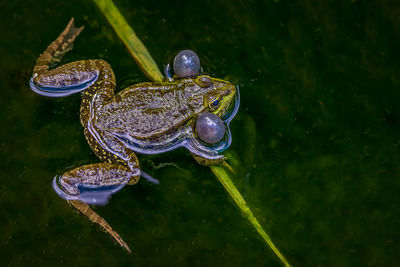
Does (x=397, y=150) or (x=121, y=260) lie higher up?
(x=397, y=150)

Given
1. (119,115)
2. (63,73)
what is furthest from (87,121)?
(63,73)

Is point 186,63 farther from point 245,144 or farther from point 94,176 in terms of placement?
point 94,176

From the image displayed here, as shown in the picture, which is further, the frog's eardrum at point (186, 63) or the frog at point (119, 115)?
the frog's eardrum at point (186, 63)

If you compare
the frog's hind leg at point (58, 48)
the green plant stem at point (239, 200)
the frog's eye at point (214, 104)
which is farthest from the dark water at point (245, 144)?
the frog's eye at point (214, 104)

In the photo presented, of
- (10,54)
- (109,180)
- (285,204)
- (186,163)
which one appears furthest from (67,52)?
(285,204)

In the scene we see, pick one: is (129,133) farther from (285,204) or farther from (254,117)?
(285,204)

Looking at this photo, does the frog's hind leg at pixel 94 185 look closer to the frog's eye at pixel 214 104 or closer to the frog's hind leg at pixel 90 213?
the frog's hind leg at pixel 90 213
